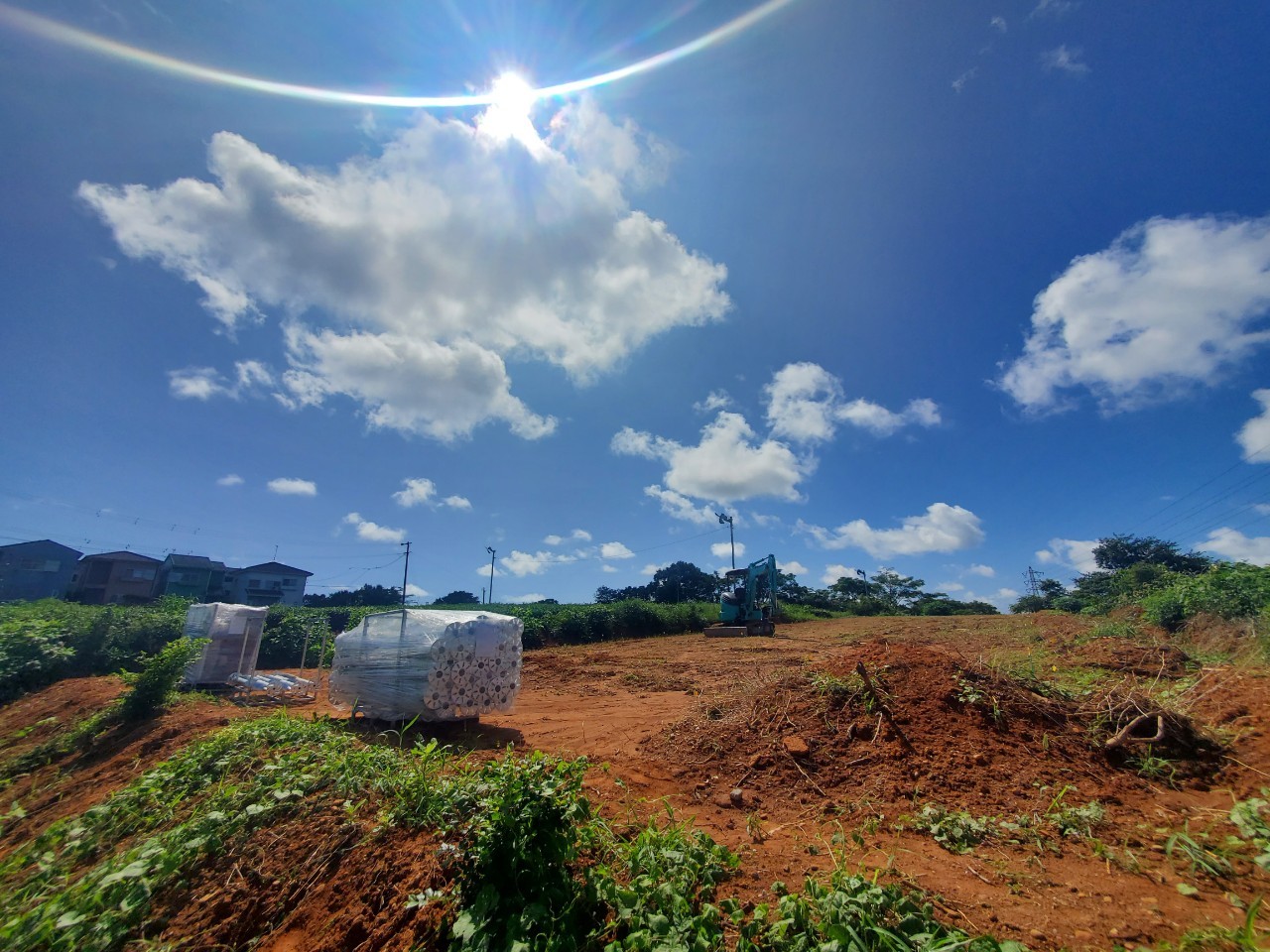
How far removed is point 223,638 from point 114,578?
43.0 m

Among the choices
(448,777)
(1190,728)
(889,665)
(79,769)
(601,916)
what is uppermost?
(889,665)

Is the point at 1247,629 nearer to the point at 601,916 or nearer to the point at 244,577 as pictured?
the point at 601,916

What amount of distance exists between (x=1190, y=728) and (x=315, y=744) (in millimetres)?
8428

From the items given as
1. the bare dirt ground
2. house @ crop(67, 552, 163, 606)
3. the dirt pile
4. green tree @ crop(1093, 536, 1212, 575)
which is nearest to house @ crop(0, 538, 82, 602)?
house @ crop(67, 552, 163, 606)

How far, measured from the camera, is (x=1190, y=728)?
475cm

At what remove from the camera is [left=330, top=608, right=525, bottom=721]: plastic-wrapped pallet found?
6.96 meters

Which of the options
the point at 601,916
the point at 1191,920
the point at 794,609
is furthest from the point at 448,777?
the point at 794,609

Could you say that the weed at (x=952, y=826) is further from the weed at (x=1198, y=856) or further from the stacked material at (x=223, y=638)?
the stacked material at (x=223, y=638)

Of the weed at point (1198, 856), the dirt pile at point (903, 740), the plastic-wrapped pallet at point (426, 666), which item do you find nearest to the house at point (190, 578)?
the plastic-wrapped pallet at point (426, 666)

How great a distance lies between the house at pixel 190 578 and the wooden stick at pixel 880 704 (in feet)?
179

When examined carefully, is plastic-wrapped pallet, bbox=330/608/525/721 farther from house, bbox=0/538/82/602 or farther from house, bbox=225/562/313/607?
house, bbox=0/538/82/602

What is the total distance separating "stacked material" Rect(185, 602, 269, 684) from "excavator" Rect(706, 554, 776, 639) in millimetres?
17193

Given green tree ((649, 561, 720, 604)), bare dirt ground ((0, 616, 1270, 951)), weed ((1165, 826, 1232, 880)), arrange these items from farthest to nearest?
green tree ((649, 561, 720, 604)) < weed ((1165, 826, 1232, 880)) < bare dirt ground ((0, 616, 1270, 951))

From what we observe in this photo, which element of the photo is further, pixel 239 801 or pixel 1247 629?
pixel 1247 629
